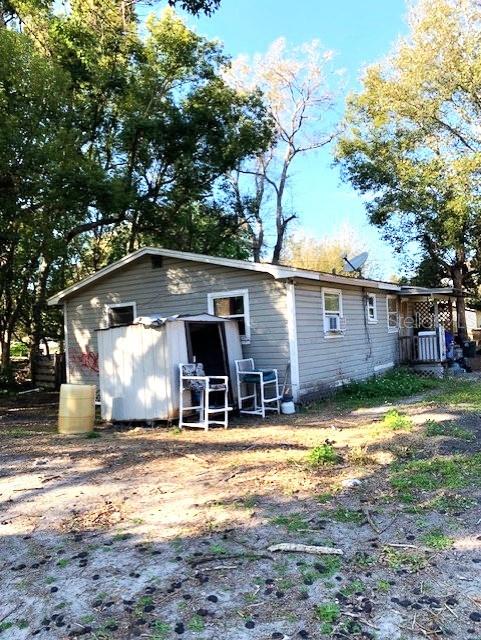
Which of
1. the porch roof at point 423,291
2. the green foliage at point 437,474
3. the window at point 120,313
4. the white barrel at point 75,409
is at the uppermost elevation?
the porch roof at point 423,291

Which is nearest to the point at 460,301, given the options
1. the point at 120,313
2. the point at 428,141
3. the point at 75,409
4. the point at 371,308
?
the point at 428,141

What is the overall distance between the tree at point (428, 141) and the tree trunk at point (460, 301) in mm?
41

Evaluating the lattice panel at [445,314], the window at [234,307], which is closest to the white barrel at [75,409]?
the window at [234,307]

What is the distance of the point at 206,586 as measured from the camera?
9.84 feet

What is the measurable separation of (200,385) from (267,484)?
3.86 meters

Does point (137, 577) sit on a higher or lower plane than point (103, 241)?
lower

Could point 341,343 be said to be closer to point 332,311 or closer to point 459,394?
point 332,311

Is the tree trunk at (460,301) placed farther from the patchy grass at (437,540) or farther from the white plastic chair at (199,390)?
the patchy grass at (437,540)

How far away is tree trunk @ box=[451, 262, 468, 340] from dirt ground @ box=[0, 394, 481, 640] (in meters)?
15.3

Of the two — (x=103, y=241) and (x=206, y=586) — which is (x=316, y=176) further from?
(x=206, y=586)

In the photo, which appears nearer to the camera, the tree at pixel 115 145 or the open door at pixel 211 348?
the open door at pixel 211 348

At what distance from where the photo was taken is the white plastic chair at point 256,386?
31.5 ft

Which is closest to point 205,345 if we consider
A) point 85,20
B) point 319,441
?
point 319,441

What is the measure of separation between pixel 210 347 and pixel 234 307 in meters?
1.05
